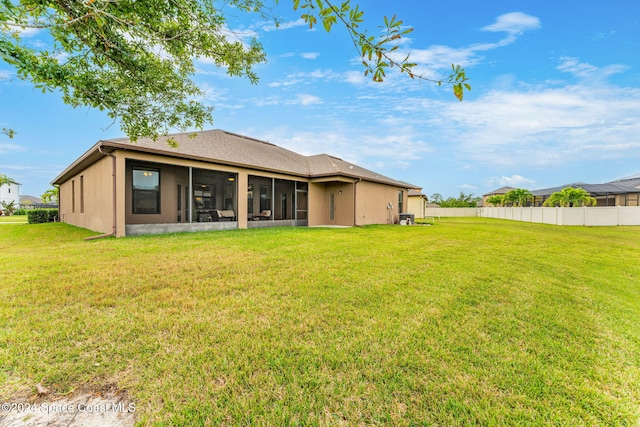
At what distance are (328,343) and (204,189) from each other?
12720 millimetres

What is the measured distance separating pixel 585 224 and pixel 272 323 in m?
26.2

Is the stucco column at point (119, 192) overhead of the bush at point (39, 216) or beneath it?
overhead

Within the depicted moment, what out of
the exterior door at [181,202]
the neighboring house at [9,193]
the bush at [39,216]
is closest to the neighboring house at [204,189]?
the exterior door at [181,202]

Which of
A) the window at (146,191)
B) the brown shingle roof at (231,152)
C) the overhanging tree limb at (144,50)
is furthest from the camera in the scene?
the window at (146,191)

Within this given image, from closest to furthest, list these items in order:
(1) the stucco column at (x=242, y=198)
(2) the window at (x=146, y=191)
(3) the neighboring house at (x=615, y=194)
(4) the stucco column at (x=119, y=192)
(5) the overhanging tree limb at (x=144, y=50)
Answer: (5) the overhanging tree limb at (x=144, y=50), (4) the stucco column at (x=119, y=192), (2) the window at (x=146, y=191), (1) the stucco column at (x=242, y=198), (3) the neighboring house at (x=615, y=194)

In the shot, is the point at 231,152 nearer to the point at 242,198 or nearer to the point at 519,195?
the point at 242,198

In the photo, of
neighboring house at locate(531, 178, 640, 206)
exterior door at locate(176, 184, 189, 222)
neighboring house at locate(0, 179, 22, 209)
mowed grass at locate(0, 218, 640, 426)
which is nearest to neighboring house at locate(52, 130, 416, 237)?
exterior door at locate(176, 184, 189, 222)

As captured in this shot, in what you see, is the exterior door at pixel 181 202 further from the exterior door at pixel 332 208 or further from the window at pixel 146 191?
the exterior door at pixel 332 208

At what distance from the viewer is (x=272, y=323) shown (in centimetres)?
273

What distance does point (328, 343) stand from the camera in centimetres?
234

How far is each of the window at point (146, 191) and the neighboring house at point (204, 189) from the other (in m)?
0.03

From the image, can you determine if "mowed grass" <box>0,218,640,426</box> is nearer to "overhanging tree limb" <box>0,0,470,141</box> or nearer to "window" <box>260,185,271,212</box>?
"overhanging tree limb" <box>0,0,470,141</box>

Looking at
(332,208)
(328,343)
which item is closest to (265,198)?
(332,208)

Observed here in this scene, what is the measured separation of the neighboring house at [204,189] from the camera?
9000 mm
